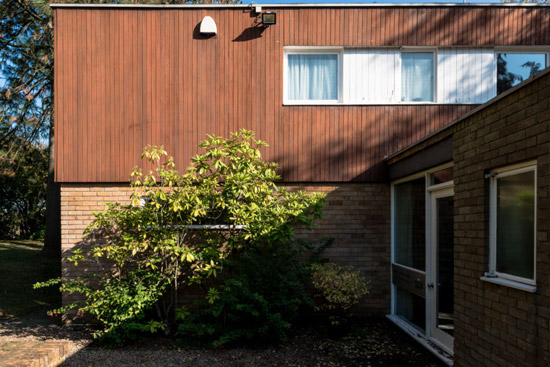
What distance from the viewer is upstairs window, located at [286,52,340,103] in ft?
27.0

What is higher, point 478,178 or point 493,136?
point 493,136

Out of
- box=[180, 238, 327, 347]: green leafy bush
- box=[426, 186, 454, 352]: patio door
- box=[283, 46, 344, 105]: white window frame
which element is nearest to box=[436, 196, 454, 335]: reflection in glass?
box=[426, 186, 454, 352]: patio door

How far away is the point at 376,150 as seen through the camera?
8.08 meters

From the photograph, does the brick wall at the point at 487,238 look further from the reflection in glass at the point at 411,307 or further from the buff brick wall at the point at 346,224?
the buff brick wall at the point at 346,224

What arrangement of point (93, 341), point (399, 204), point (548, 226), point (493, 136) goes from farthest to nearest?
point (399, 204)
point (93, 341)
point (493, 136)
point (548, 226)

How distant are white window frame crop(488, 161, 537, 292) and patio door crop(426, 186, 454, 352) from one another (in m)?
1.23

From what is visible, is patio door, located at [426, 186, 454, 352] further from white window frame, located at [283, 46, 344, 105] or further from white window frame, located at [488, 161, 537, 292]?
white window frame, located at [283, 46, 344, 105]

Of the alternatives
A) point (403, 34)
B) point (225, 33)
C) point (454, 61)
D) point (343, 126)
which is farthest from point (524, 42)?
point (225, 33)

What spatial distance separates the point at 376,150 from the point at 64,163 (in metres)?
5.62

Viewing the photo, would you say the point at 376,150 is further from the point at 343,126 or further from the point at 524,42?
the point at 524,42

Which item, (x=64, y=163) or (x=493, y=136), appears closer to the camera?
(x=493, y=136)

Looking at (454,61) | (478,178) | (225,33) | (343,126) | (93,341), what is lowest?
(93,341)

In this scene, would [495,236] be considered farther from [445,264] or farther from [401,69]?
[401,69]

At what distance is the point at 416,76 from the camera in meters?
8.22
